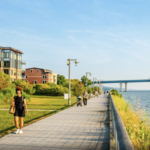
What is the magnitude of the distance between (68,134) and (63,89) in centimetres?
4379

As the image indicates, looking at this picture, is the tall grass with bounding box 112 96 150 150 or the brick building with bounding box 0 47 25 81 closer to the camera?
the tall grass with bounding box 112 96 150 150

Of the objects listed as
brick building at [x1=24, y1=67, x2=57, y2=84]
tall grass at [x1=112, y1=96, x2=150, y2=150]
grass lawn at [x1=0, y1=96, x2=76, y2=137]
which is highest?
brick building at [x1=24, y1=67, x2=57, y2=84]

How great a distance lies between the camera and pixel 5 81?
32.5 m

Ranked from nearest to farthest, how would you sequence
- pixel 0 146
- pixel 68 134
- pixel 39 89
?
pixel 0 146, pixel 68 134, pixel 39 89

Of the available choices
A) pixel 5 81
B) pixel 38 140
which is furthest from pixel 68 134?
pixel 5 81

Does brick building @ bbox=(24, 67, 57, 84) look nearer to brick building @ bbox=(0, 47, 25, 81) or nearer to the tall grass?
brick building @ bbox=(0, 47, 25, 81)

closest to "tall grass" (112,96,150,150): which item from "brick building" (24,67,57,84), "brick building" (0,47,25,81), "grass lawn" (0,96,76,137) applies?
"grass lawn" (0,96,76,137)

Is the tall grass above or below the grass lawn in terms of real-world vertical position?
above

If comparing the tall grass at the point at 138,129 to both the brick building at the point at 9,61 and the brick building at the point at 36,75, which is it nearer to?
the brick building at the point at 9,61

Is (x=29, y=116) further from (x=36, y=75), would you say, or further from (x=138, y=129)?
(x=36, y=75)

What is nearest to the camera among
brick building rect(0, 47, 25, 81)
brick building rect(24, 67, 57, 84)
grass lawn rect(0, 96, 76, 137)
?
grass lawn rect(0, 96, 76, 137)

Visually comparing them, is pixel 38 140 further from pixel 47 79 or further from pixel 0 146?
pixel 47 79

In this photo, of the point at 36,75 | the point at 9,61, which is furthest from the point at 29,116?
the point at 36,75

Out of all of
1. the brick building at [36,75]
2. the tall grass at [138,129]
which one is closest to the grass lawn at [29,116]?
the tall grass at [138,129]
